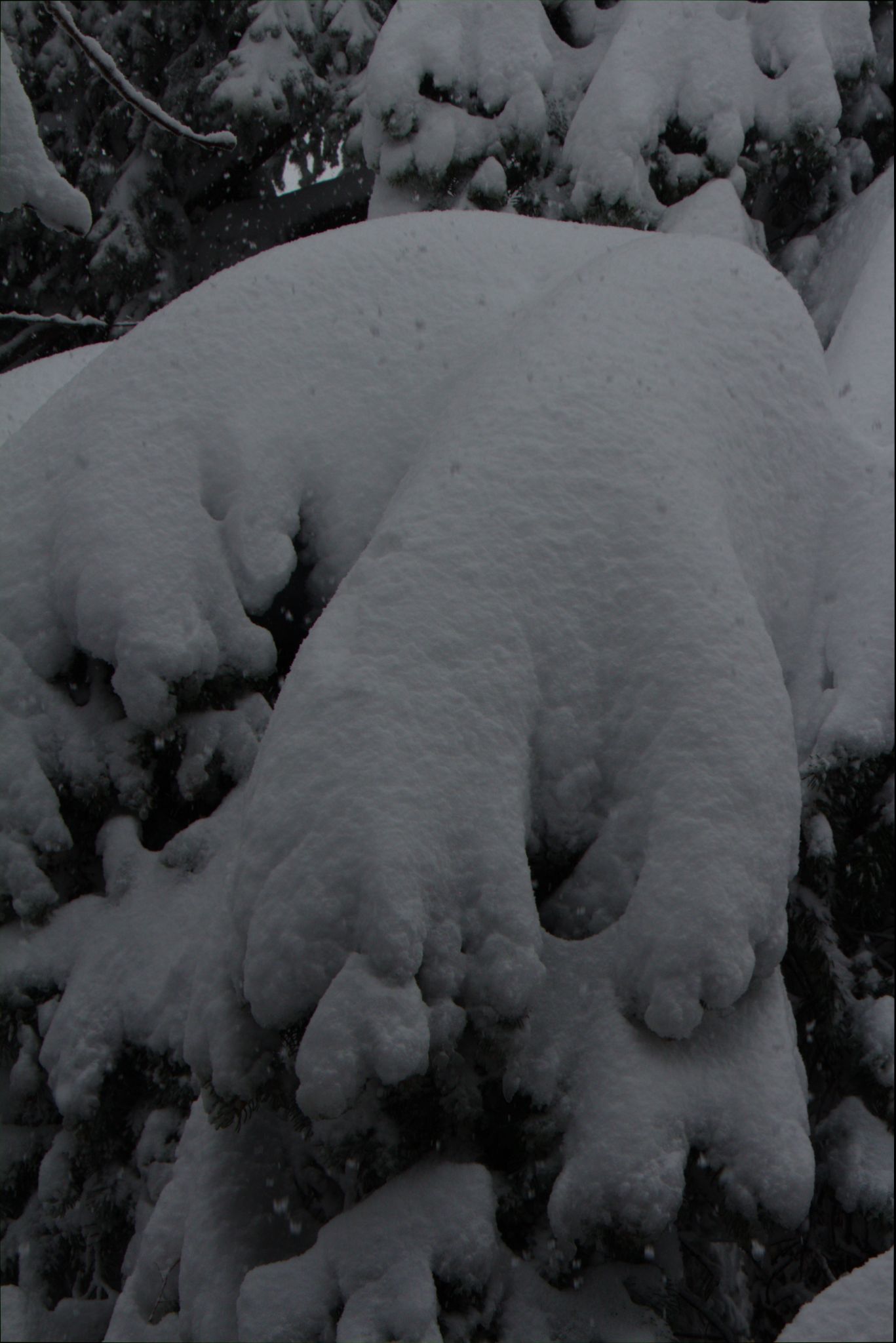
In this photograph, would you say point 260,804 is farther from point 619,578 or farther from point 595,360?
point 595,360

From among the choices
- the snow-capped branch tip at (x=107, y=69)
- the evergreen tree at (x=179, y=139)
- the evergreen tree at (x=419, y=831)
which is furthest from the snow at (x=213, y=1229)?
the evergreen tree at (x=179, y=139)

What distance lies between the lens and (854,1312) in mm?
1479

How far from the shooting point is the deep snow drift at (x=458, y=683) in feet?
5.56

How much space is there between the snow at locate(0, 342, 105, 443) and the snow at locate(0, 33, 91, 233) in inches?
65.6

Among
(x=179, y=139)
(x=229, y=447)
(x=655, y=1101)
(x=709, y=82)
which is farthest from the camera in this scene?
(x=179, y=139)

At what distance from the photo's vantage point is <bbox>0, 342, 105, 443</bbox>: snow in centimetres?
370

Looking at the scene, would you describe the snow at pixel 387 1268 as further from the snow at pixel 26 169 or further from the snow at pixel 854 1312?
the snow at pixel 26 169

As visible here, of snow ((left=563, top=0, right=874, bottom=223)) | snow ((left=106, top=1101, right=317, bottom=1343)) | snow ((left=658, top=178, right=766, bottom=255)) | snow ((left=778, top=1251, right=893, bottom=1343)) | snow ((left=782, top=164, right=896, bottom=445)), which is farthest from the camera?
snow ((left=658, top=178, right=766, bottom=255))

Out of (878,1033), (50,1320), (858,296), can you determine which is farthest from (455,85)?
(50,1320)

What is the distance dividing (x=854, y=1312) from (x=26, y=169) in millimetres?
2297

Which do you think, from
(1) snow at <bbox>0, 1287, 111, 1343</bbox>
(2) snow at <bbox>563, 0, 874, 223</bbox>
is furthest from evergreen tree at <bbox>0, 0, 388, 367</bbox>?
(1) snow at <bbox>0, 1287, 111, 1343</bbox>

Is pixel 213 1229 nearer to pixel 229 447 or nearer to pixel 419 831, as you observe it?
pixel 419 831

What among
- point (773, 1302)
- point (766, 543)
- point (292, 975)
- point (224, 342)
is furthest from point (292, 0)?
point (773, 1302)

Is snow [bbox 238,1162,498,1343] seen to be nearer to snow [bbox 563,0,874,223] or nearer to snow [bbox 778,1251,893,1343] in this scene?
snow [bbox 778,1251,893,1343]
